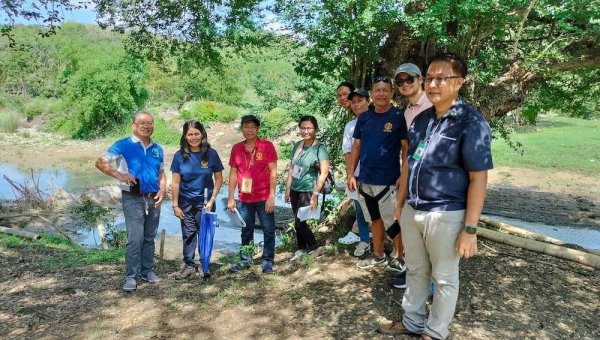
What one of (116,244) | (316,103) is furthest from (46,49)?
(316,103)

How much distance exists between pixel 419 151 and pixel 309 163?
2046 millimetres

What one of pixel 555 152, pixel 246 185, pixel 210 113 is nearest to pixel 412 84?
pixel 246 185

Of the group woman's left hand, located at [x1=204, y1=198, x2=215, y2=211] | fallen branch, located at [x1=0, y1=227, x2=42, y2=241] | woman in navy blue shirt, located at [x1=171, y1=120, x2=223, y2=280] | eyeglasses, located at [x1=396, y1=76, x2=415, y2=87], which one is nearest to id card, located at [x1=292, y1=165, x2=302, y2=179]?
woman in navy blue shirt, located at [x1=171, y1=120, x2=223, y2=280]

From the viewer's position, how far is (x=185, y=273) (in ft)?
15.1

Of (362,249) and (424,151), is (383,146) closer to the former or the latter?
(424,151)

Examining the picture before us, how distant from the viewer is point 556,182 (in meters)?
14.6

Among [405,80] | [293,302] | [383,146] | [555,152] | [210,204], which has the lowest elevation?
[555,152]

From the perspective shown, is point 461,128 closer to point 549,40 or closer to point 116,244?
point 549,40

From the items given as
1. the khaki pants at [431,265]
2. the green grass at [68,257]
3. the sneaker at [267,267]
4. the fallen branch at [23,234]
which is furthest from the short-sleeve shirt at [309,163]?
the fallen branch at [23,234]

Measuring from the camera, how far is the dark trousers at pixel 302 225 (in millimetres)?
4762

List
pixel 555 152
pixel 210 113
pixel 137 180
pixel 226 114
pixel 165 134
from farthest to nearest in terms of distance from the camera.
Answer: pixel 210 113 → pixel 226 114 → pixel 165 134 → pixel 555 152 → pixel 137 180

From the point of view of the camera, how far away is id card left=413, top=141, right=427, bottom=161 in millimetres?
2667

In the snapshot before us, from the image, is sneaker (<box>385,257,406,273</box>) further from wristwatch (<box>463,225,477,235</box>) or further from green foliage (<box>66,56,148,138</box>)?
green foliage (<box>66,56,148,138</box>)

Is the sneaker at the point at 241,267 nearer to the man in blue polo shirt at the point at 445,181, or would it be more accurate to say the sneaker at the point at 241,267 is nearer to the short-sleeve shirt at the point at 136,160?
the short-sleeve shirt at the point at 136,160
